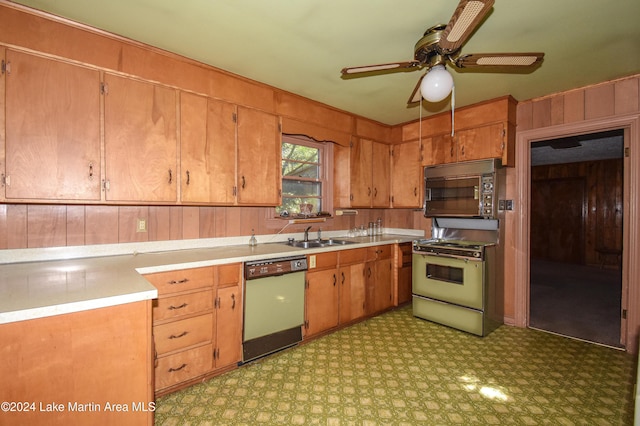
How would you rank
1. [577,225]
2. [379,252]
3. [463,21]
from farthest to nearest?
[577,225]
[379,252]
[463,21]

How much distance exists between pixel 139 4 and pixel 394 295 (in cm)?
377

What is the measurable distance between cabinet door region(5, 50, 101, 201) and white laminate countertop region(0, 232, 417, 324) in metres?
0.49

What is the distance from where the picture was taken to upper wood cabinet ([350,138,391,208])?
12.7 ft

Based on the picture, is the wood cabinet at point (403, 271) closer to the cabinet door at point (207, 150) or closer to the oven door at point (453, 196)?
the oven door at point (453, 196)

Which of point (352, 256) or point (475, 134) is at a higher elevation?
point (475, 134)

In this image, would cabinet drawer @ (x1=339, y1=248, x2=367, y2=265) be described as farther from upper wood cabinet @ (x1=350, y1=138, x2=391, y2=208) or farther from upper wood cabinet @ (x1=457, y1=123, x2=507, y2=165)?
upper wood cabinet @ (x1=457, y1=123, x2=507, y2=165)

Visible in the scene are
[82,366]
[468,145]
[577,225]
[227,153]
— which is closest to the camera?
[82,366]

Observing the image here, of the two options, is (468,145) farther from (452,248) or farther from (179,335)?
(179,335)

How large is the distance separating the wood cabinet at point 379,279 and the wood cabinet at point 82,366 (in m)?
2.53

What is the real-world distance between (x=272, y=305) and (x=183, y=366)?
2.61 feet

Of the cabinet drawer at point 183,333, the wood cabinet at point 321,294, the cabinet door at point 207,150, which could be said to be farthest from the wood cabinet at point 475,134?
the cabinet drawer at point 183,333

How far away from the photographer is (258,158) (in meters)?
2.86

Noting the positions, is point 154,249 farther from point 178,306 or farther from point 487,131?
point 487,131

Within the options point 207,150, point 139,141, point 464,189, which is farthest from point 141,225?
point 464,189
